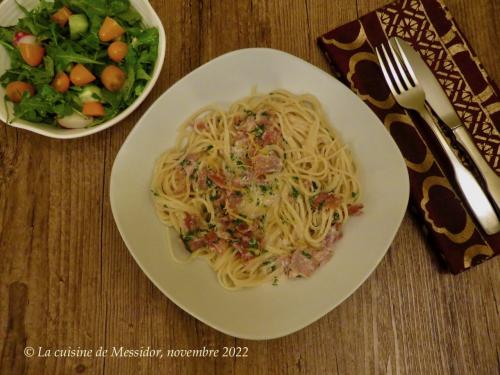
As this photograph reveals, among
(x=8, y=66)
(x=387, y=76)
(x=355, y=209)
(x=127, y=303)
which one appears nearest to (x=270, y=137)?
(x=355, y=209)

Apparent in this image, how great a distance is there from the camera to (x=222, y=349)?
1.67 meters

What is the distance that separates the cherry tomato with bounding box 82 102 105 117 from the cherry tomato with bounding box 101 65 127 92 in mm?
90

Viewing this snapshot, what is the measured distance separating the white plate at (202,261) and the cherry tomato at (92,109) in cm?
17

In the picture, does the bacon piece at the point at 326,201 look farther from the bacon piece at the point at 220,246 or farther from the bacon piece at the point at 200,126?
the bacon piece at the point at 200,126

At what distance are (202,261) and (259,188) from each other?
14.9 inches

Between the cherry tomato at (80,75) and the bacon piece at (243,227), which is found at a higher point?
the cherry tomato at (80,75)

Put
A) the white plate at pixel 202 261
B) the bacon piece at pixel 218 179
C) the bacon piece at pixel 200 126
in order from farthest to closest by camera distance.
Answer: the bacon piece at pixel 200 126
the bacon piece at pixel 218 179
the white plate at pixel 202 261

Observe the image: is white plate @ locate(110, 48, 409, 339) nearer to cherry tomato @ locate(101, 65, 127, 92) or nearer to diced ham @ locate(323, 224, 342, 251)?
diced ham @ locate(323, 224, 342, 251)

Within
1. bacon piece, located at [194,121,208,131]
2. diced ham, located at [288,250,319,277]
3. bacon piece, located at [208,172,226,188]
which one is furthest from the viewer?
bacon piece, located at [194,121,208,131]

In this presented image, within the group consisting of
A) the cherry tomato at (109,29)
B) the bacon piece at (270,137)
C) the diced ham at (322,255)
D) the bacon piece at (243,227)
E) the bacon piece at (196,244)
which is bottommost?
the bacon piece at (196,244)

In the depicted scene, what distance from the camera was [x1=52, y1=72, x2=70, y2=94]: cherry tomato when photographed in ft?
5.42

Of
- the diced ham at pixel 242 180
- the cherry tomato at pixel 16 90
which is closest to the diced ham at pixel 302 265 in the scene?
the diced ham at pixel 242 180

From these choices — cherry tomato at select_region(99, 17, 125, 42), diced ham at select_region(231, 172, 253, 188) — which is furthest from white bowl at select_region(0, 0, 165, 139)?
diced ham at select_region(231, 172, 253, 188)

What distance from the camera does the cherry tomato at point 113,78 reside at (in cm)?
168
